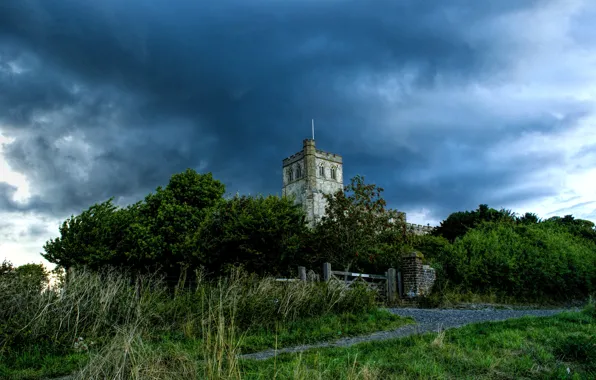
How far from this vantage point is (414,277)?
54.2 feet

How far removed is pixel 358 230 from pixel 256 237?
4.36 meters

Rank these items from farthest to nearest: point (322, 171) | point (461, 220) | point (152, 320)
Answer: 1. point (322, 171)
2. point (461, 220)
3. point (152, 320)

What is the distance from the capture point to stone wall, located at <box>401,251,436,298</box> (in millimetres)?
16469

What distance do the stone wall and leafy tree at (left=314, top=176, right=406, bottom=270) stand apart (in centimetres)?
198

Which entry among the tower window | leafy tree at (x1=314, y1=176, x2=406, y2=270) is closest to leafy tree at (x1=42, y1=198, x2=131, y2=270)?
leafy tree at (x1=314, y1=176, x2=406, y2=270)

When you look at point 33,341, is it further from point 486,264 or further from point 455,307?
point 486,264

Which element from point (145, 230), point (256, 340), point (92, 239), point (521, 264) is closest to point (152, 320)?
point (256, 340)

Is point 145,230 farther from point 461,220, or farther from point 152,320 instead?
point 461,220

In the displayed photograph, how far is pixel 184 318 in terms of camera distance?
8445 mm

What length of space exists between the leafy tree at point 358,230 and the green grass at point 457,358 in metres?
11.2

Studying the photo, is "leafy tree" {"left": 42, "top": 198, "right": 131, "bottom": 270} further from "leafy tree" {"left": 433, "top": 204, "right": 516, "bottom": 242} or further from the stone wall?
"leafy tree" {"left": 433, "top": 204, "right": 516, "bottom": 242}

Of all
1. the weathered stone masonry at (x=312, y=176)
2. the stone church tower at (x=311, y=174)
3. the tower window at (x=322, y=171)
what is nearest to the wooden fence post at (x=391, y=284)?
the weathered stone masonry at (x=312, y=176)

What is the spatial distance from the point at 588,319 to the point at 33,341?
1007 cm

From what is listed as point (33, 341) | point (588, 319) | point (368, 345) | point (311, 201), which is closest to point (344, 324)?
point (368, 345)
